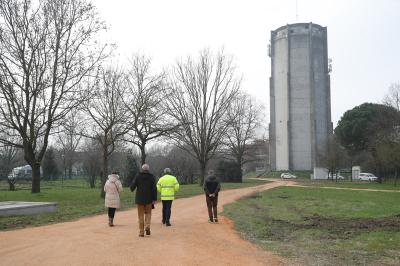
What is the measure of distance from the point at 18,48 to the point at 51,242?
20.4m

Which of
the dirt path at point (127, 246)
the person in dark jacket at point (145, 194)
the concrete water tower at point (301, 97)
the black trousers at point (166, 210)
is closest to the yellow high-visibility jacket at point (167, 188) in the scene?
the black trousers at point (166, 210)

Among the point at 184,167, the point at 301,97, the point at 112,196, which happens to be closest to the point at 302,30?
the point at 301,97

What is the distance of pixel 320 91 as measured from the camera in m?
94.9

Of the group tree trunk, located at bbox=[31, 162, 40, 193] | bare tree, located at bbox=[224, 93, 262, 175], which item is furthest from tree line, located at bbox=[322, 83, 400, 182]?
tree trunk, located at bbox=[31, 162, 40, 193]

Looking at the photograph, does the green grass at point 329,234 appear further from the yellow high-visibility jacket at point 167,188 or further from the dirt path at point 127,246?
the yellow high-visibility jacket at point 167,188

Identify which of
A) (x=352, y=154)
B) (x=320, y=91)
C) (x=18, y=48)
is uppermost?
(x=320, y=91)

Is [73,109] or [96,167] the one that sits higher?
[73,109]

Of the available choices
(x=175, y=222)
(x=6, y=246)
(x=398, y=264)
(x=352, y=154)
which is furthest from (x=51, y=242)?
(x=352, y=154)

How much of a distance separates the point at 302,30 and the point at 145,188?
89.2 metres

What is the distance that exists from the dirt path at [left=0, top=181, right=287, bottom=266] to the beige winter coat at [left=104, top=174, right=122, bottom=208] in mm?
754

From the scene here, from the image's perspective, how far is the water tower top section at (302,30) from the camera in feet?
315

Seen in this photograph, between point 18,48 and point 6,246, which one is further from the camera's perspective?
point 18,48

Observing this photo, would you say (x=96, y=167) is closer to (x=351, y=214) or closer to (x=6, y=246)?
(x=351, y=214)

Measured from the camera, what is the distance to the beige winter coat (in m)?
14.8
